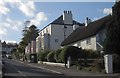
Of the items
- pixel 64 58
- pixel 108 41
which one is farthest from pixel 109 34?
pixel 64 58

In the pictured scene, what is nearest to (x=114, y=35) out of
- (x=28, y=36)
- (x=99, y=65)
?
(x=99, y=65)

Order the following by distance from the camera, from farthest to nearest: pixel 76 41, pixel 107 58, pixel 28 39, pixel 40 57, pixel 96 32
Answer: pixel 28 39
pixel 40 57
pixel 76 41
pixel 96 32
pixel 107 58

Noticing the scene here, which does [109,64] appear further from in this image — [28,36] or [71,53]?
[28,36]

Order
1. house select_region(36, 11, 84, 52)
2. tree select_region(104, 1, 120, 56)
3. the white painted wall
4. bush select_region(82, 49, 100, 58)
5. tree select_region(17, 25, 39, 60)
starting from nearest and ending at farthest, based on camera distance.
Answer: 1. tree select_region(104, 1, 120, 56)
2. bush select_region(82, 49, 100, 58)
3. the white painted wall
4. house select_region(36, 11, 84, 52)
5. tree select_region(17, 25, 39, 60)

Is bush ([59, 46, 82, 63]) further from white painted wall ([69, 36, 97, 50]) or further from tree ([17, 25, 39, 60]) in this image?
tree ([17, 25, 39, 60])

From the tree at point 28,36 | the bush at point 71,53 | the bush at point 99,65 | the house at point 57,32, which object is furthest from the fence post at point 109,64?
the tree at point 28,36

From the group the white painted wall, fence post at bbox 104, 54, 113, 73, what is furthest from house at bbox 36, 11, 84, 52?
fence post at bbox 104, 54, 113, 73

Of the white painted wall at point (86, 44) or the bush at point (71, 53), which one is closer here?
the bush at point (71, 53)

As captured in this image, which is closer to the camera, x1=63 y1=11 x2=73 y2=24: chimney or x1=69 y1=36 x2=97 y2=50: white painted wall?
x1=69 y1=36 x2=97 y2=50: white painted wall

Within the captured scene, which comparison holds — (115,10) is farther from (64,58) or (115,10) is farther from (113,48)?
(64,58)

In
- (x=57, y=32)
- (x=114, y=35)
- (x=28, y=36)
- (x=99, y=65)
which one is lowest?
(x=99, y=65)

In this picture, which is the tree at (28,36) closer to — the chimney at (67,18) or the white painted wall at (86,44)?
the chimney at (67,18)

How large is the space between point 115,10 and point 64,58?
12918 millimetres

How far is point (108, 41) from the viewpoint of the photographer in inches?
1182
